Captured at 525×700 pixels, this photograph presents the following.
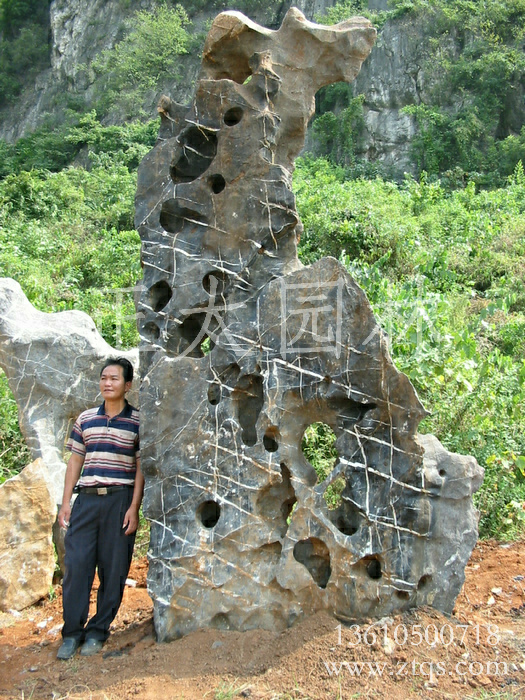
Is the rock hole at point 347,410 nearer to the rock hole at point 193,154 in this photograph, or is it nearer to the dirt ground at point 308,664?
the dirt ground at point 308,664

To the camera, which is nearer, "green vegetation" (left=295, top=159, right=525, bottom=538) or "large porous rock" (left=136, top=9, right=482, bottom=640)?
"large porous rock" (left=136, top=9, right=482, bottom=640)

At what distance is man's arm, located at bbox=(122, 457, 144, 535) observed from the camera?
3.64m

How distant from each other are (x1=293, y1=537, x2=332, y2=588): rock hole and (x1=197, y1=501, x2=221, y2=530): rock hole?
0.48 metres

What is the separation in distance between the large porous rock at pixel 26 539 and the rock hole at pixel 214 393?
153 cm

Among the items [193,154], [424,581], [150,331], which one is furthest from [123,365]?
[424,581]

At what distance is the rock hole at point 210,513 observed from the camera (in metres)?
3.83

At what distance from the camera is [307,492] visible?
11.7 ft

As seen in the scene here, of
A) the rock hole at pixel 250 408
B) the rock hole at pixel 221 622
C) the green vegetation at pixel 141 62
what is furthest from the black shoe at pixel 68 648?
the green vegetation at pixel 141 62

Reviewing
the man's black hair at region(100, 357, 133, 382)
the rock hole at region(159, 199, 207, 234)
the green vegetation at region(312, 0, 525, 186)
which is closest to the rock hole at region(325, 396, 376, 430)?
the man's black hair at region(100, 357, 133, 382)

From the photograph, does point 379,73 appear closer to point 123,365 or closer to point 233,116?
point 233,116

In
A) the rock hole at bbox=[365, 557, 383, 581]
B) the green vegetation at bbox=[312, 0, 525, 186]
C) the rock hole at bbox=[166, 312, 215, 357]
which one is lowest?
the rock hole at bbox=[365, 557, 383, 581]

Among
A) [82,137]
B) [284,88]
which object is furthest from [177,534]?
[82,137]

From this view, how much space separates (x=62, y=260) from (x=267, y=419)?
23.1 feet

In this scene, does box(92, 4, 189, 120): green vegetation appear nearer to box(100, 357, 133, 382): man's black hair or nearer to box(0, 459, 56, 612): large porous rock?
box(0, 459, 56, 612): large porous rock
